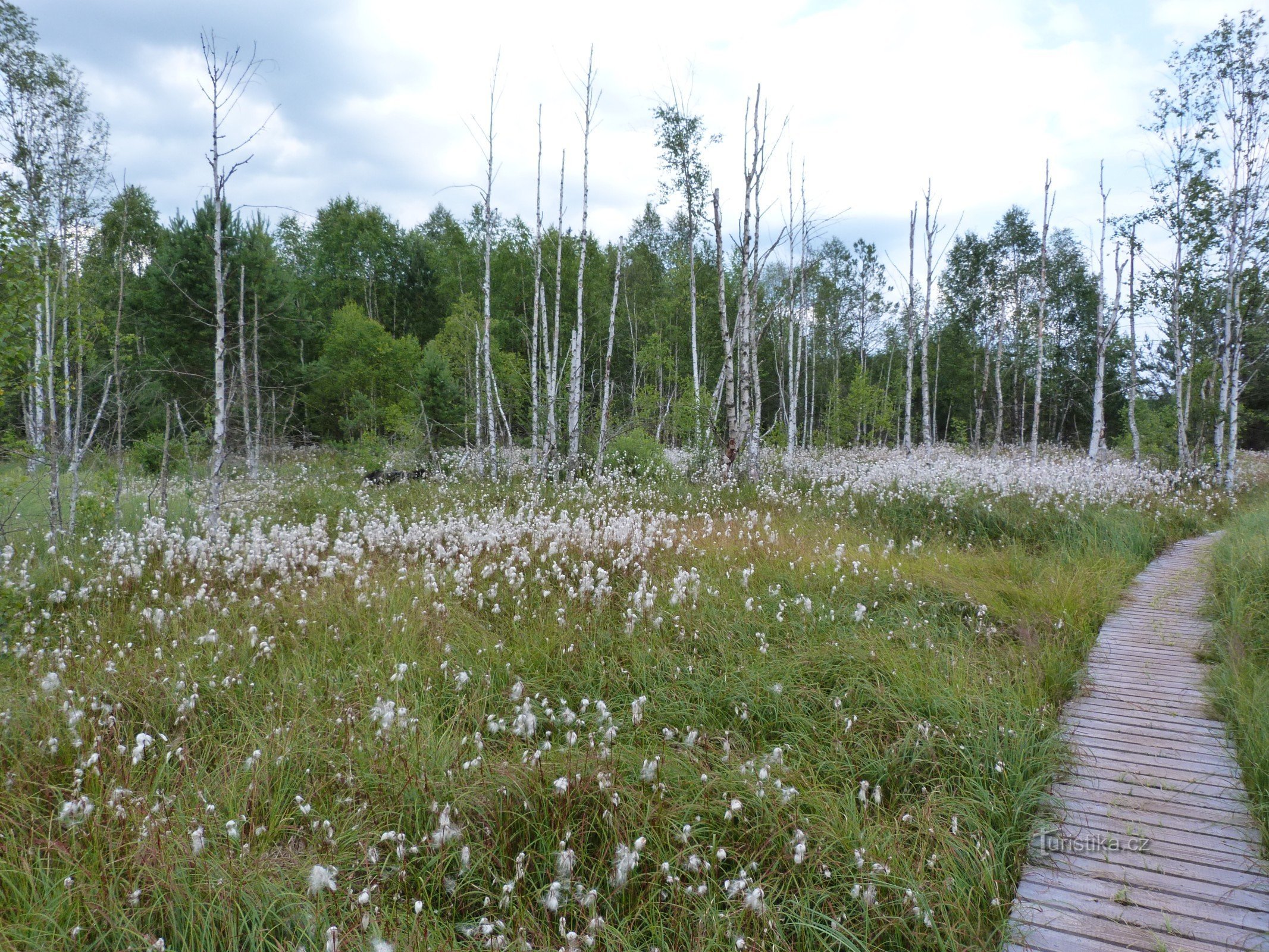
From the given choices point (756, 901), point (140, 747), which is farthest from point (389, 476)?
point (756, 901)

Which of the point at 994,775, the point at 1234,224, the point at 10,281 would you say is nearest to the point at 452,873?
the point at 994,775

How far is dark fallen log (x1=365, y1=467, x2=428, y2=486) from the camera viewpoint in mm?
12394

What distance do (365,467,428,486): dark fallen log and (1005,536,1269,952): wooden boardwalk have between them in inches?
452

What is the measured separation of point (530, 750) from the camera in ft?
10.6

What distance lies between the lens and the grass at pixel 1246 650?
3100mm

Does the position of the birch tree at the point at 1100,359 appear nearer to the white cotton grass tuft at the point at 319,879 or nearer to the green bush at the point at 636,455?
the green bush at the point at 636,455

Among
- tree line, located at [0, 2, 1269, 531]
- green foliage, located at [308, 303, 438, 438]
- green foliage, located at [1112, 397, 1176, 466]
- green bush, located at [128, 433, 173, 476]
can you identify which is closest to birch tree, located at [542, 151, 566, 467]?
tree line, located at [0, 2, 1269, 531]

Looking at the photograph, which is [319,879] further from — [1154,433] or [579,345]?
[1154,433]

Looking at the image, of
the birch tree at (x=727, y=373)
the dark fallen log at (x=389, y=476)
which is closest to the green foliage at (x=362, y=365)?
the dark fallen log at (x=389, y=476)

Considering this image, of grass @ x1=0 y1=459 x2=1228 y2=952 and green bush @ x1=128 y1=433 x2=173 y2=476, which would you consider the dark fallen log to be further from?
grass @ x1=0 y1=459 x2=1228 y2=952

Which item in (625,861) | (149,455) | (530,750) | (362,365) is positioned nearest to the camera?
(625,861)

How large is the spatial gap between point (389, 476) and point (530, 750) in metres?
11.1

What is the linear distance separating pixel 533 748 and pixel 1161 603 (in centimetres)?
615

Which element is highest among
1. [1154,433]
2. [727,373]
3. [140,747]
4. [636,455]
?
[727,373]
